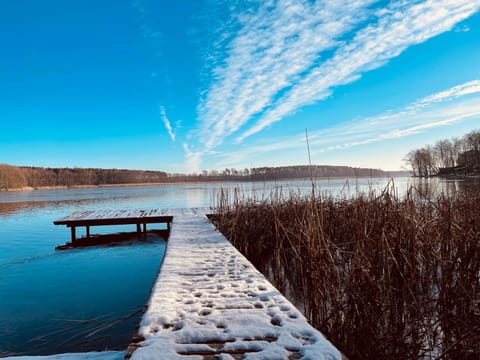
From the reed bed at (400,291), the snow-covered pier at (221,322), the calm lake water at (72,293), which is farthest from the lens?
the calm lake water at (72,293)

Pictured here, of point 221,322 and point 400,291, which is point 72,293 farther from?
point 400,291

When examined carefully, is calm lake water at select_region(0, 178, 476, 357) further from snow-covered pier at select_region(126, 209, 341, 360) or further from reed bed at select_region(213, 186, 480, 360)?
snow-covered pier at select_region(126, 209, 341, 360)

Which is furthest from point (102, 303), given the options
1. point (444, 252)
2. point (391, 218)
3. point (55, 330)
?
point (444, 252)

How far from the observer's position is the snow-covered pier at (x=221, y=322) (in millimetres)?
1625

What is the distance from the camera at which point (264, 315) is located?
207cm

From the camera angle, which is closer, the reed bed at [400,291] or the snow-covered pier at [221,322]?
the snow-covered pier at [221,322]

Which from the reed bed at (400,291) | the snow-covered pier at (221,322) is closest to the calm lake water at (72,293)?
the reed bed at (400,291)

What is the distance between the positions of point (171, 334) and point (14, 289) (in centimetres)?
586

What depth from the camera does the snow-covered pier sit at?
64.0 inches

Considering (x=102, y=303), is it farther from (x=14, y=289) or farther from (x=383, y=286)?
(x=383, y=286)

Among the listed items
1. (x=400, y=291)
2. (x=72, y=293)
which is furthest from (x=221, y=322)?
(x=72, y=293)

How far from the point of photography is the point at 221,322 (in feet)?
6.58

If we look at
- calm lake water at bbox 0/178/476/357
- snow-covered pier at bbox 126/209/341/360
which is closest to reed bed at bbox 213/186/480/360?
snow-covered pier at bbox 126/209/341/360

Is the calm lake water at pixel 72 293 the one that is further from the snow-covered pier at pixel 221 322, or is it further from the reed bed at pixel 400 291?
the snow-covered pier at pixel 221 322
